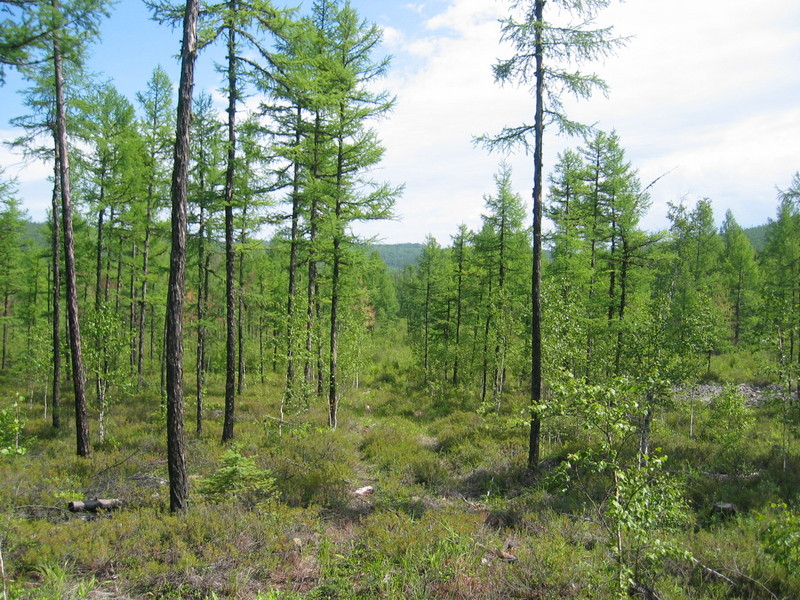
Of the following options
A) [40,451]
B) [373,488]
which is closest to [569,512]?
[373,488]

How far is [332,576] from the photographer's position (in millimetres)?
6438

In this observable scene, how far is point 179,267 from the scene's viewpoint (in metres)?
7.85

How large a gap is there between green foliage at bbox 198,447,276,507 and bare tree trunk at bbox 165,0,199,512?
0.87 metres

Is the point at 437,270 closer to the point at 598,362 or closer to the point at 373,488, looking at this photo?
the point at 598,362

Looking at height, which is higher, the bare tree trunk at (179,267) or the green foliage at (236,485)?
the bare tree trunk at (179,267)

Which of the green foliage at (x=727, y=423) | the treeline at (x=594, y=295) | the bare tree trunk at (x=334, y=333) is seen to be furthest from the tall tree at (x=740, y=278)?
the bare tree trunk at (x=334, y=333)

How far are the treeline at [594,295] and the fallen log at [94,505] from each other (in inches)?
364

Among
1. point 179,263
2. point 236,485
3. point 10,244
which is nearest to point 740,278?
point 236,485

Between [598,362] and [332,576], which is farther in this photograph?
[598,362]

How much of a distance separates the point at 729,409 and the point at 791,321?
387 centimetres

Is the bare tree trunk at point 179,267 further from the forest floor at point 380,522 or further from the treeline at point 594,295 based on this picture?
the treeline at point 594,295

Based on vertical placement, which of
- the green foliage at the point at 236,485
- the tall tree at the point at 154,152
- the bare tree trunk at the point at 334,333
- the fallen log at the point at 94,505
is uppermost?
the tall tree at the point at 154,152

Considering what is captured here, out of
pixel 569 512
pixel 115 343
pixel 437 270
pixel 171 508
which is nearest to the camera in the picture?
pixel 171 508

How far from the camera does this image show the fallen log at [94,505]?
8.59 meters
